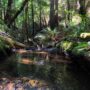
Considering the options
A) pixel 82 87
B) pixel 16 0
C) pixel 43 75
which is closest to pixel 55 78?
pixel 43 75

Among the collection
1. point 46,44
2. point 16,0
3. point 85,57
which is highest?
point 16,0

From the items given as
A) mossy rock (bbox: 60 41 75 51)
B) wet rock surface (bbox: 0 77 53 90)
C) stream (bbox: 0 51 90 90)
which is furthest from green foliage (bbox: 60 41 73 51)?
wet rock surface (bbox: 0 77 53 90)

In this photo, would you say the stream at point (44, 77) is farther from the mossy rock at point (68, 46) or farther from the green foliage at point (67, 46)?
the green foliage at point (67, 46)

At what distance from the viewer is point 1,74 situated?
310 inches

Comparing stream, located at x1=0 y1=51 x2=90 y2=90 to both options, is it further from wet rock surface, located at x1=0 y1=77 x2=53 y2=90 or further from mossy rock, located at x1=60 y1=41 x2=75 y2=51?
mossy rock, located at x1=60 y1=41 x2=75 y2=51

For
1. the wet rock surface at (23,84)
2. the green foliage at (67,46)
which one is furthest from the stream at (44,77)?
the green foliage at (67,46)

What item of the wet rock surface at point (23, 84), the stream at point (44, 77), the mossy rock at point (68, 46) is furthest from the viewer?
the mossy rock at point (68, 46)

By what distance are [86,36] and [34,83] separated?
5.87 meters

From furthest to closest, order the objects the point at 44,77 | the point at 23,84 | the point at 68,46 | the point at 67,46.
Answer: the point at 67,46 → the point at 68,46 → the point at 44,77 → the point at 23,84

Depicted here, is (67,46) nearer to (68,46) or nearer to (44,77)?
(68,46)

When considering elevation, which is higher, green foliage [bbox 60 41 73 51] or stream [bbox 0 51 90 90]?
green foliage [bbox 60 41 73 51]

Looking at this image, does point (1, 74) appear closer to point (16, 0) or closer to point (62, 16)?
point (16, 0)

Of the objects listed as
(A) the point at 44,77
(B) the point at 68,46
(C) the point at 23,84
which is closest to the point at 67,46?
(B) the point at 68,46

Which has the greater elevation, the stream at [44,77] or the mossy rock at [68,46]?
the mossy rock at [68,46]
